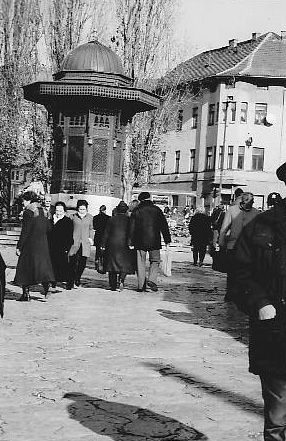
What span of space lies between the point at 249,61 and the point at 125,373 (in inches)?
2247

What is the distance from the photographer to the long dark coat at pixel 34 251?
517 inches

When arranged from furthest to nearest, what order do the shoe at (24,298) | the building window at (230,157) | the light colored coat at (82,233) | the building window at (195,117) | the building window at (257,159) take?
the building window at (195,117)
the building window at (257,159)
the building window at (230,157)
the light colored coat at (82,233)
the shoe at (24,298)

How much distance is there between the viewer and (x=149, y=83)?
4047 centimetres

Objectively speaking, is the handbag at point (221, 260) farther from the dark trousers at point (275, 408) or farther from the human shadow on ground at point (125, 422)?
the dark trousers at point (275, 408)

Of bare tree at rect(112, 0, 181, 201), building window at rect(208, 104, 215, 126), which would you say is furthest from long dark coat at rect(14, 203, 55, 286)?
building window at rect(208, 104, 215, 126)

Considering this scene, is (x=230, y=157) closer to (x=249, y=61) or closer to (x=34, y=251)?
(x=249, y=61)

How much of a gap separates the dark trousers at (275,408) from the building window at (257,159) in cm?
5738

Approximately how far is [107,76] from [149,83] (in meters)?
13.6

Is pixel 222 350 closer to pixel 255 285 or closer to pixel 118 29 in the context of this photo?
pixel 255 285

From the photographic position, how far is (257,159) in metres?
61.5

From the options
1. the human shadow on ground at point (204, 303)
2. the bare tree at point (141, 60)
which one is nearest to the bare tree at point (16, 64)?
the bare tree at point (141, 60)

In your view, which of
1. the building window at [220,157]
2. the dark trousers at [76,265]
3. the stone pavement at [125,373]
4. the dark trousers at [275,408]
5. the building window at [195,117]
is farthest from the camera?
the building window at [195,117]

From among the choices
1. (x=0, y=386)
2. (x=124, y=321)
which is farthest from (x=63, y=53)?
(x=0, y=386)

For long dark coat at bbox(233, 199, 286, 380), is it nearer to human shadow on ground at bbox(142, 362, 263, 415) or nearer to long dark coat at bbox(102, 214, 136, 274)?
human shadow on ground at bbox(142, 362, 263, 415)
